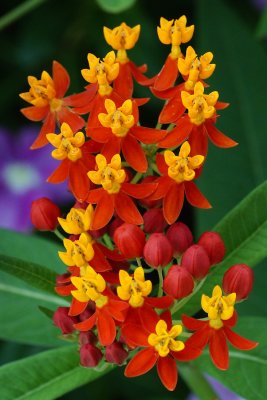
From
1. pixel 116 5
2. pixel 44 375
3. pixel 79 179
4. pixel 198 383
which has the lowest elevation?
pixel 198 383

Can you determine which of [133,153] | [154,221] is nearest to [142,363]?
[154,221]

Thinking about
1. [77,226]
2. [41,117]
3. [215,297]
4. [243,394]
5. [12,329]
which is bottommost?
[243,394]

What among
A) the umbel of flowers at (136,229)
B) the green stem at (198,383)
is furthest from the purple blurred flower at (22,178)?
the umbel of flowers at (136,229)

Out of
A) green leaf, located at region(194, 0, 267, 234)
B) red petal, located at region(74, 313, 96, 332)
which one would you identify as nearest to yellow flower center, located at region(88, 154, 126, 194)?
red petal, located at region(74, 313, 96, 332)

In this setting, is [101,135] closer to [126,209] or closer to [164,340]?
[126,209]

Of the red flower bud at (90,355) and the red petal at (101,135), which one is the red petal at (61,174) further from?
the red flower bud at (90,355)

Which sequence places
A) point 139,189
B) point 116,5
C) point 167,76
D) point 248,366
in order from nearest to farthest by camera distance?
point 139,189
point 167,76
point 248,366
point 116,5

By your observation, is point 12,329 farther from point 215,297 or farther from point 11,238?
point 215,297

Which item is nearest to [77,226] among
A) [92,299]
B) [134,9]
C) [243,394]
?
[92,299]
